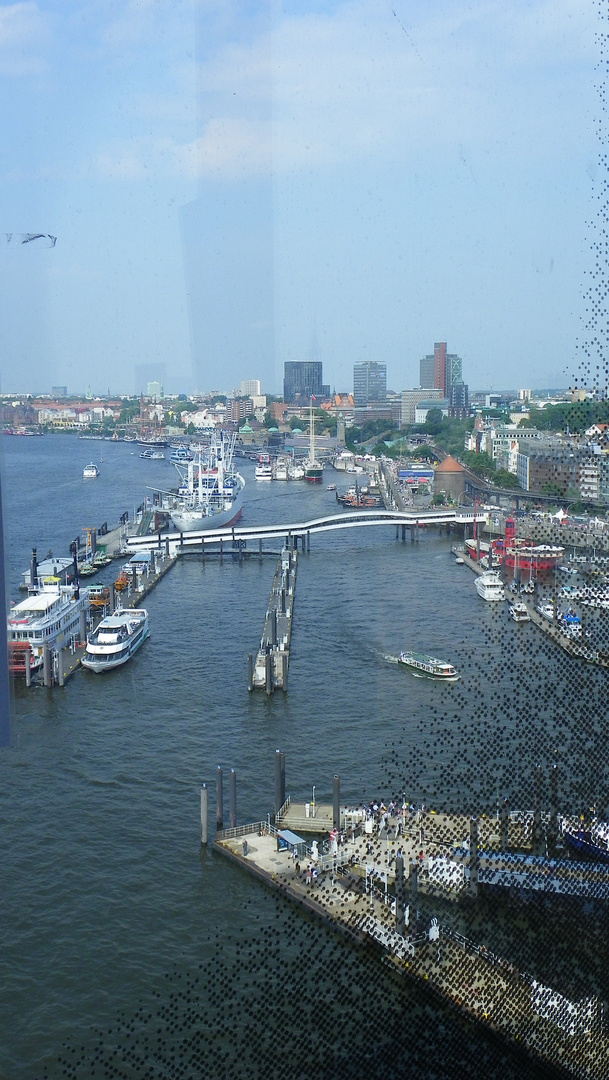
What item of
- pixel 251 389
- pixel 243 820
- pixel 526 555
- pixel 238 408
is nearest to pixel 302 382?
pixel 251 389

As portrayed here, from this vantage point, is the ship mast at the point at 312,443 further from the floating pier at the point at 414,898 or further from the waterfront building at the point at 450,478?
the floating pier at the point at 414,898

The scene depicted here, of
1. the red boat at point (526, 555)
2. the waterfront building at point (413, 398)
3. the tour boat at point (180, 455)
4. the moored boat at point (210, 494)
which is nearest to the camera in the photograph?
the red boat at point (526, 555)

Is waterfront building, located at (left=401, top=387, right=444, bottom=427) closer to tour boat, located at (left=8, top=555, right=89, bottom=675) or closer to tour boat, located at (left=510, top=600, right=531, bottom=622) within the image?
tour boat, located at (left=8, top=555, right=89, bottom=675)

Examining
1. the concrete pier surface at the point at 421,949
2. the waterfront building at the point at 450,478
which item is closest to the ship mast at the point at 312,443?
the waterfront building at the point at 450,478

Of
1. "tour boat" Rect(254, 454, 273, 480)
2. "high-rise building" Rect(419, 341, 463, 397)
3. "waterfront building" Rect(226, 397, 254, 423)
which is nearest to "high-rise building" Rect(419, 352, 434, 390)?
"high-rise building" Rect(419, 341, 463, 397)

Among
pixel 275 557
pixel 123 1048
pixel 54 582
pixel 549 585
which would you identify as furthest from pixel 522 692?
pixel 275 557

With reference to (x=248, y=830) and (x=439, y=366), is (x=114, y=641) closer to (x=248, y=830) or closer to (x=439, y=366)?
(x=248, y=830)
